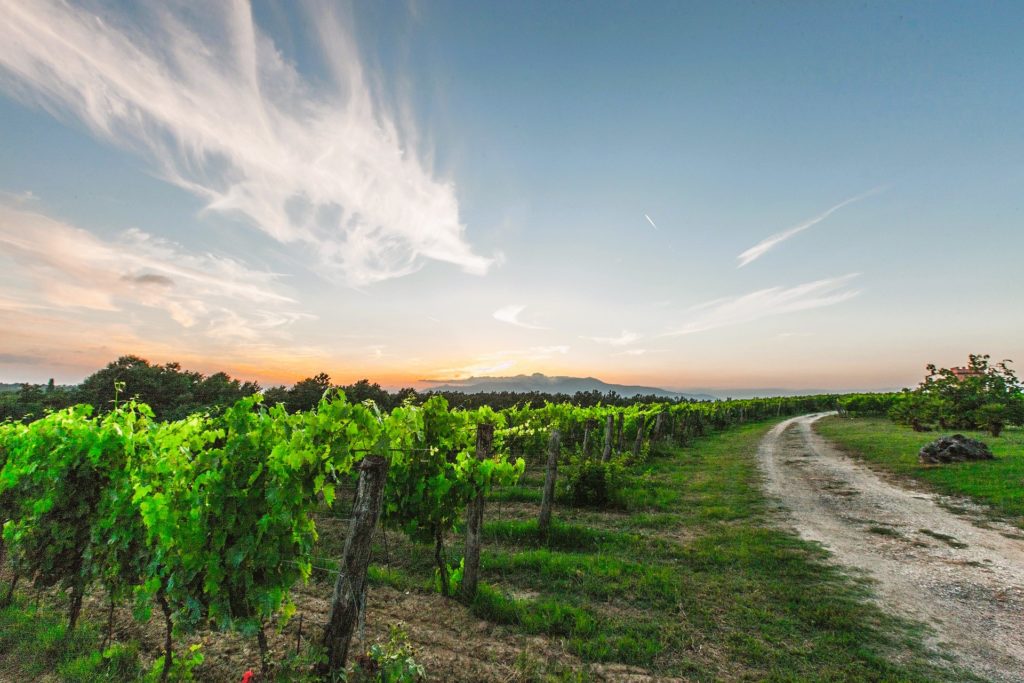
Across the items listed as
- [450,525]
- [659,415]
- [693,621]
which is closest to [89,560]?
[450,525]

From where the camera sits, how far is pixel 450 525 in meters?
7.09

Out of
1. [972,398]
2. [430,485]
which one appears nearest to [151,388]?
[430,485]

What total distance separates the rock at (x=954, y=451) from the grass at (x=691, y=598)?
34.2ft

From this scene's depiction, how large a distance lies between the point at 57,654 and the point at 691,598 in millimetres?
8645

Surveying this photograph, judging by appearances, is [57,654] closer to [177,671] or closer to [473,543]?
[177,671]

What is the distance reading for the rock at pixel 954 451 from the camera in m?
15.7

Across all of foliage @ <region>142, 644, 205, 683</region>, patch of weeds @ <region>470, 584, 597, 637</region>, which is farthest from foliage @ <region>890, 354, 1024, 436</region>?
foliage @ <region>142, 644, 205, 683</region>

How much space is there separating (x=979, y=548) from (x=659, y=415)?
17.1 metres

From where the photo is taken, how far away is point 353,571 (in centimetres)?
414

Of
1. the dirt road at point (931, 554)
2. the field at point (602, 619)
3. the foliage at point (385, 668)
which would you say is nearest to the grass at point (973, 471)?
the dirt road at point (931, 554)

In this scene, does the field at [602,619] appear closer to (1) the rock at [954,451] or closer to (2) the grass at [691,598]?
(2) the grass at [691,598]

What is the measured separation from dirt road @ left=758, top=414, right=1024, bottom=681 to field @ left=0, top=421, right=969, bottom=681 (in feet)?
1.83

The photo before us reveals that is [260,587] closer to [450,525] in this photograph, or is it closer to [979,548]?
[450,525]

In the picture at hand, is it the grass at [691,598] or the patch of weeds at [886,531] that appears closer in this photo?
the grass at [691,598]
